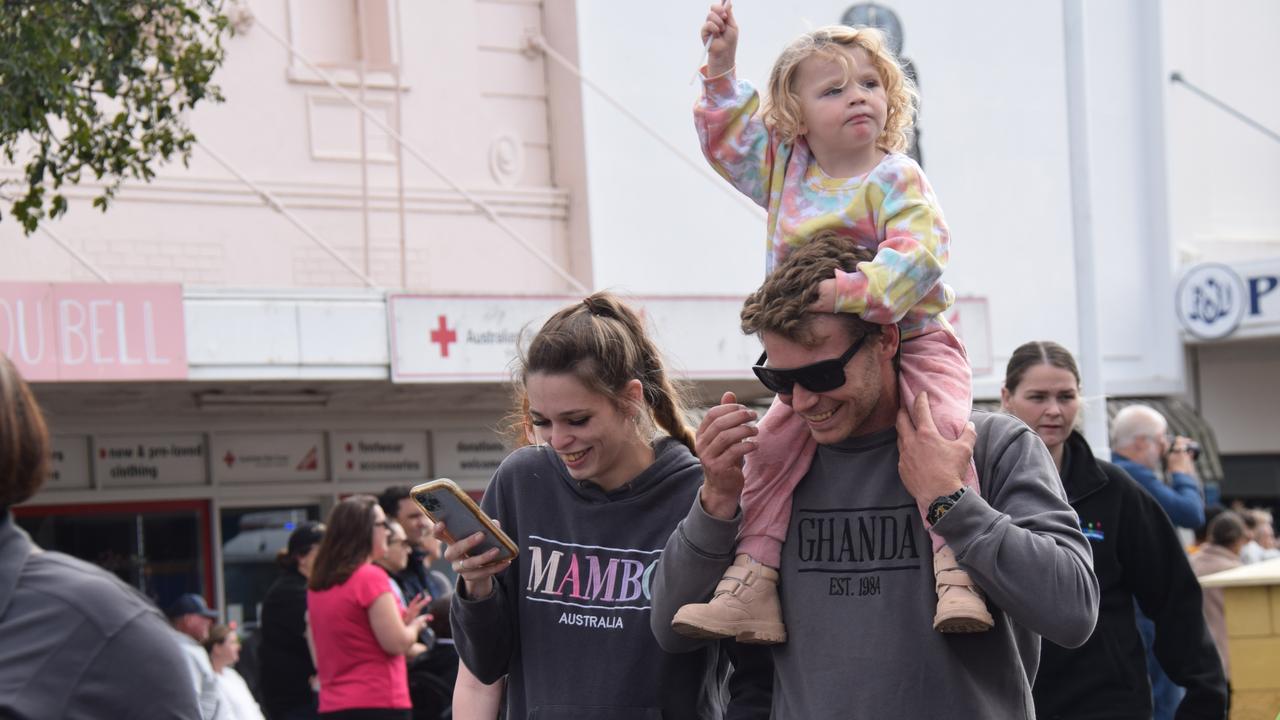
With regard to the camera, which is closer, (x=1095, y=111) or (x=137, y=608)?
(x=137, y=608)

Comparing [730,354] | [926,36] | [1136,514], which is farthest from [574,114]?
[1136,514]

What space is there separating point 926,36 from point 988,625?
1671cm

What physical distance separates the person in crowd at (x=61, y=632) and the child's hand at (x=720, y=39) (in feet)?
5.28

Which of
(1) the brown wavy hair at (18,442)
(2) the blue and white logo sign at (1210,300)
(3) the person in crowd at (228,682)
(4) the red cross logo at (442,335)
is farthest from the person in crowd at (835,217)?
(2) the blue and white logo sign at (1210,300)

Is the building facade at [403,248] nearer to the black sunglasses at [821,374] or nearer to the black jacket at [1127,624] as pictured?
the black jacket at [1127,624]

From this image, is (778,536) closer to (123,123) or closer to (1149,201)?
(123,123)

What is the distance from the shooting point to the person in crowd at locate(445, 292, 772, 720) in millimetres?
3475

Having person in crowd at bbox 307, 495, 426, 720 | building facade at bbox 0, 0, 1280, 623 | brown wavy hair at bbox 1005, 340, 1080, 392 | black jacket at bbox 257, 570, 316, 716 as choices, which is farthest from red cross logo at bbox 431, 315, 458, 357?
brown wavy hair at bbox 1005, 340, 1080, 392

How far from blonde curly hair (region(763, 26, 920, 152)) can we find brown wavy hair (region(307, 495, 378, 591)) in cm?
466

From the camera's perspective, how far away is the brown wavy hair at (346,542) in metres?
7.76

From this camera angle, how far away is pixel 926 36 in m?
18.9

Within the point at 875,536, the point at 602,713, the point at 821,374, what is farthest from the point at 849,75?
the point at 602,713

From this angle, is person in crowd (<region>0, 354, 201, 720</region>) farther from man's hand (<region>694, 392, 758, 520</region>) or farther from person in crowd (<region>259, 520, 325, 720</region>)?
person in crowd (<region>259, 520, 325, 720</region>)

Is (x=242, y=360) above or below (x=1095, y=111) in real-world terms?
below
